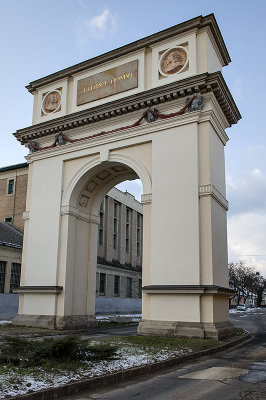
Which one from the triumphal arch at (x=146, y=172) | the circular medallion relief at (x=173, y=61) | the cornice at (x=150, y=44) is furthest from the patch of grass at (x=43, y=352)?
the cornice at (x=150, y=44)

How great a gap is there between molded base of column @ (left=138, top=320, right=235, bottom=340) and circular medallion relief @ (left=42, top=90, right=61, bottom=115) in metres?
12.6

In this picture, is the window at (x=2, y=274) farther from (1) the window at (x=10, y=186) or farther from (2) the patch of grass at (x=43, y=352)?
(2) the patch of grass at (x=43, y=352)

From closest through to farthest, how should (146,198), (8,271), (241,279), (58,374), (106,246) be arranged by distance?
(58,374) < (146,198) < (8,271) < (106,246) < (241,279)

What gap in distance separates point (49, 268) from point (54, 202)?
3.38 meters

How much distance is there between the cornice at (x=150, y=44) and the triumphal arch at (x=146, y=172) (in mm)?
54

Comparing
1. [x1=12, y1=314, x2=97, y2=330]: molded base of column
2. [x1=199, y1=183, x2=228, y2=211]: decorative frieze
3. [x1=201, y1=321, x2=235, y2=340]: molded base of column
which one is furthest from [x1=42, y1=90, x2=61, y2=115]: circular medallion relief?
[x1=201, y1=321, x2=235, y2=340]: molded base of column

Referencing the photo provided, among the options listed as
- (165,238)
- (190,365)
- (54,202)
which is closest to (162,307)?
(165,238)

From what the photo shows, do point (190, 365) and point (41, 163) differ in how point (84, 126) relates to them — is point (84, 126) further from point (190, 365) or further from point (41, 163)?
point (190, 365)

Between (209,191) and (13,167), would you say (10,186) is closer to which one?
(13,167)

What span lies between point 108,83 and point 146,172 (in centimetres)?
536

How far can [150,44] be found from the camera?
19203 millimetres

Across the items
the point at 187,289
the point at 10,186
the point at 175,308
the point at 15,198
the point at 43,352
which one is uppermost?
the point at 10,186

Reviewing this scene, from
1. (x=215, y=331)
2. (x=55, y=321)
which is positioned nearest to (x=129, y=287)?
(x=55, y=321)

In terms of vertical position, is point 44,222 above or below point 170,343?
above
